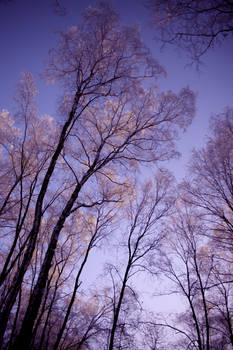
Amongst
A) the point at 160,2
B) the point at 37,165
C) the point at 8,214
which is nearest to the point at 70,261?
the point at 8,214

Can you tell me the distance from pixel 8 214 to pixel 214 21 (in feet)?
35.5

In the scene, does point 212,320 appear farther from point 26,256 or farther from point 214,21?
point 214,21

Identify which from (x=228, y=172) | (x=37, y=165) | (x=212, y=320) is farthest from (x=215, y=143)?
(x=212, y=320)

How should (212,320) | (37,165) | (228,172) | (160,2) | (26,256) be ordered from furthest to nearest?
(212,320) < (37,165) < (228,172) < (26,256) < (160,2)

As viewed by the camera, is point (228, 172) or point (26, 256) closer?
point (26, 256)

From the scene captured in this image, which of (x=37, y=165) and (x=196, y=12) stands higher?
(x=37, y=165)

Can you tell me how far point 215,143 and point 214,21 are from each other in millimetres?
4591

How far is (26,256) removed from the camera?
509 centimetres

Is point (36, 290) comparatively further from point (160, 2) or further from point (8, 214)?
point (160, 2)

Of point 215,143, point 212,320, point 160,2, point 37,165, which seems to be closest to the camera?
point 160,2

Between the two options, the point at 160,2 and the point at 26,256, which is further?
the point at 26,256

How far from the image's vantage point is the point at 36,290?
414cm

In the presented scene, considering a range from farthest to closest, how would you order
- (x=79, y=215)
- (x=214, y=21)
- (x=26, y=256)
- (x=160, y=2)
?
(x=79, y=215)
(x=26, y=256)
(x=160, y=2)
(x=214, y=21)

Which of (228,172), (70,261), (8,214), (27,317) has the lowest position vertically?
(27,317)
